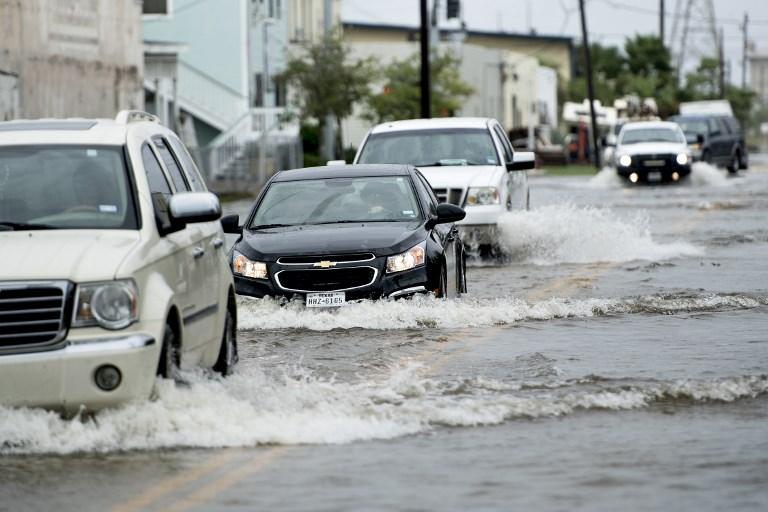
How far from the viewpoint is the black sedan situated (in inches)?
564

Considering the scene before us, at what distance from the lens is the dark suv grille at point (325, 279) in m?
14.3

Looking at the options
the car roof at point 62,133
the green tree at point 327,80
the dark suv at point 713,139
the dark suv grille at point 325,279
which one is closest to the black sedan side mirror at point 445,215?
the dark suv grille at point 325,279

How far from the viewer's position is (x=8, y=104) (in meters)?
34.5

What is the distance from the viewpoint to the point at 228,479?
799cm

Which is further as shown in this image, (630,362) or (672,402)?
Result: (630,362)

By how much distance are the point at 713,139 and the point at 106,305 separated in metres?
49.5

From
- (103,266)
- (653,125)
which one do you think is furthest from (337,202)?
(653,125)

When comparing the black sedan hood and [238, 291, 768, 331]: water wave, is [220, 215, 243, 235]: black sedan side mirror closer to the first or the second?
the black sedan hood

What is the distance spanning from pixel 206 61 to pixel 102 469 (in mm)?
54175

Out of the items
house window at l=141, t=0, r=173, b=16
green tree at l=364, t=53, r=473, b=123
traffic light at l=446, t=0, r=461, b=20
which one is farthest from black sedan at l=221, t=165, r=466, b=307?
green tree at l=364, t=53, r=473, b=123

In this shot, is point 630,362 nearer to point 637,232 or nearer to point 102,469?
point 102,469

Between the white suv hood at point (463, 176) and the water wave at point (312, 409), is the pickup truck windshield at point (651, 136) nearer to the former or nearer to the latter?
the white suv hood at point (463, 176)

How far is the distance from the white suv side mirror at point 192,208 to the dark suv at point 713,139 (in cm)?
4620

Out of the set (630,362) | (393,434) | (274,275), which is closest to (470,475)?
(393,434)
